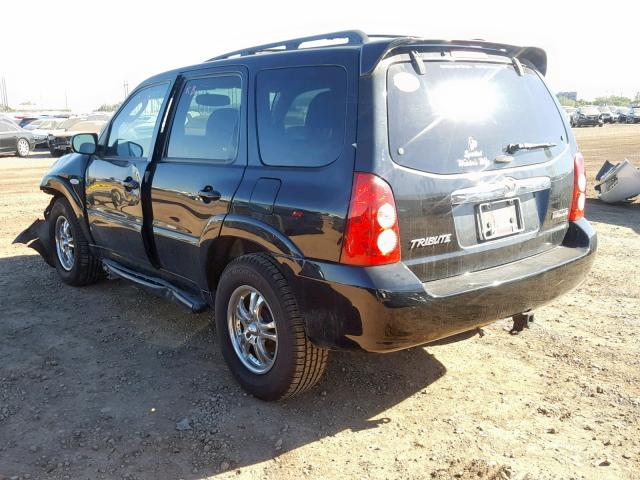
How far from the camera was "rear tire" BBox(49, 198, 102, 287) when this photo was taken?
17.3 ft

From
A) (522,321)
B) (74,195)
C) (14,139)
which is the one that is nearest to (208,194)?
(522,321)

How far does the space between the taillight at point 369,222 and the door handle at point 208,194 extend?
106cm

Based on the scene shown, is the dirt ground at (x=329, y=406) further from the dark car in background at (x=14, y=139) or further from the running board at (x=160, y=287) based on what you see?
the dark car in background at (x=14, y=139)

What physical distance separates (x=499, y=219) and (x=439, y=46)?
95 centimetres

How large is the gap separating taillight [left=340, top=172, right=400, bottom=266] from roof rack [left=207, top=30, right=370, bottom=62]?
791 mm

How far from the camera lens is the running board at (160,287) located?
12.6 feet

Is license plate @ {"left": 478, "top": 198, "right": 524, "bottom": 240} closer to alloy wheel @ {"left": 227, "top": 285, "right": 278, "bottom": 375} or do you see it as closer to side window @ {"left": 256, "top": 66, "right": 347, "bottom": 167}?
side window @ {"left": 256, "top": 66, "right": 347, "bottom": 167}

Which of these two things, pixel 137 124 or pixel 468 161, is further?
pixel 137 124

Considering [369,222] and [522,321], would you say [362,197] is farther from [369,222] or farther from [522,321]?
[522,321]

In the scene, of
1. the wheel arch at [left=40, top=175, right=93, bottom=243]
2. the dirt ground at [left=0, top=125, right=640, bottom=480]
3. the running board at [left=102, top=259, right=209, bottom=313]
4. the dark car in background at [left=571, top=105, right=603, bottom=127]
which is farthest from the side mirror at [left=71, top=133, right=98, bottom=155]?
the dark car in background at [left=571, top=105, right=603, bottom=127]

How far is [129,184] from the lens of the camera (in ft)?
14.1

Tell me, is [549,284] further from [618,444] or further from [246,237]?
[246,237]

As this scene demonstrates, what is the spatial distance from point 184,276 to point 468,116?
217 cm

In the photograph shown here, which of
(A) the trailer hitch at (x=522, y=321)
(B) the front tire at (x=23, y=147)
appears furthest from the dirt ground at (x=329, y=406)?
(B) the front tire at (x=23, y=147)
